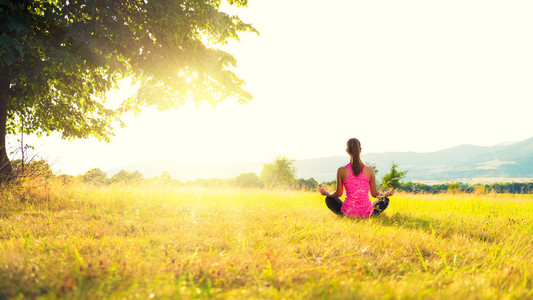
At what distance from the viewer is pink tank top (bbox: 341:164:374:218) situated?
589 centimetres

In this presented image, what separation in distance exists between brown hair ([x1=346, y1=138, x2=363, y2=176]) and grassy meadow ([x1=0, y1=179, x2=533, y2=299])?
3.42ft

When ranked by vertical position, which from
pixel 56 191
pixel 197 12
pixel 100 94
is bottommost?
pixel 56 191

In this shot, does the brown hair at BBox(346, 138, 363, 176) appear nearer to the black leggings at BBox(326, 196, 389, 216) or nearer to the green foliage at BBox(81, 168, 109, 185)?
the black leggings at BBox(326, 196, 389, 216)

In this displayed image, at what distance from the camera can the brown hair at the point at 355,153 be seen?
5.70m

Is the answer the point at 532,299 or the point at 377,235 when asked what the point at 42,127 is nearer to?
the point at 377,235

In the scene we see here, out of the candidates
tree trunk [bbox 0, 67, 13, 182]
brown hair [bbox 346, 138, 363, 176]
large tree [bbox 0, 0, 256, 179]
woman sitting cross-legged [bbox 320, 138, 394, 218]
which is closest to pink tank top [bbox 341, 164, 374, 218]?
woman sitting cross-legged [bbox 320, 138, 394, 218]

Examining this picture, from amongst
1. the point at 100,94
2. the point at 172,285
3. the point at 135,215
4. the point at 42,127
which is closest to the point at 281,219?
the point at 135,215

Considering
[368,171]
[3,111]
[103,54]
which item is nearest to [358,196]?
[368,171]

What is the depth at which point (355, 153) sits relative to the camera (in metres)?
5.68

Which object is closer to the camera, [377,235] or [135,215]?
[377,235]

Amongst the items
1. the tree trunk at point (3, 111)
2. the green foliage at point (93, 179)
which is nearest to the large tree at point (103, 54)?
the tree trunk at point (3, 111)

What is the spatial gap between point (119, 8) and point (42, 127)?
21.6 feet

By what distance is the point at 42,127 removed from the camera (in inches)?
434

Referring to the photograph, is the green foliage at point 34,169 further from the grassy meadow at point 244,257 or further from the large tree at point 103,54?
the grassy meadow at point 244,257
